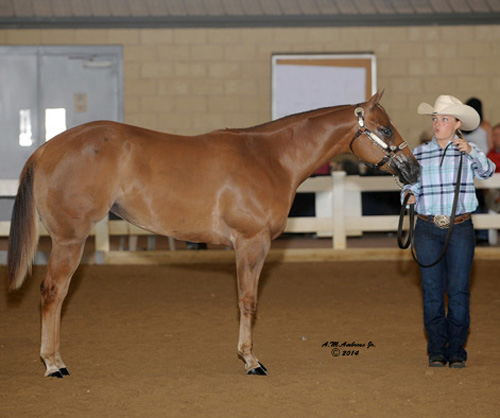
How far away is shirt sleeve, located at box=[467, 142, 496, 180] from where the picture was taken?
5520 mm

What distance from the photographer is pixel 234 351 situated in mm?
6211

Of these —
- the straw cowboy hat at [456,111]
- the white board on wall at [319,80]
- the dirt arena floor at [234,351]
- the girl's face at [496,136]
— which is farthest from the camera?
the white board on wall at [319,80]

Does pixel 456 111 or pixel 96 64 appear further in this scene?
pixel 96 64

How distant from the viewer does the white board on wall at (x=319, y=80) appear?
574 inches

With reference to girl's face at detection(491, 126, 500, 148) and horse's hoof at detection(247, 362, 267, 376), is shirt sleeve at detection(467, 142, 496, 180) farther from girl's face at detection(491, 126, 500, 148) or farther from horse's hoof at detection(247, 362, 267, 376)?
girl's face at detection(491, 126, 500, 148)

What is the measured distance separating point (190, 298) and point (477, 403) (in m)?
4.43

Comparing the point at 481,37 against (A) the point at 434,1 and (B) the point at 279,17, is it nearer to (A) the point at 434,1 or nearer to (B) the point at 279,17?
(A) the point at 434,1

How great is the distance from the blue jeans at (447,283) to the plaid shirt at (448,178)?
0.46 feet

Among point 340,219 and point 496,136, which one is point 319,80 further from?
point 496,136

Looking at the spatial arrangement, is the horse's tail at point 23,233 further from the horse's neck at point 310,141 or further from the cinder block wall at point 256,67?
the cinder block wall at point 256,67

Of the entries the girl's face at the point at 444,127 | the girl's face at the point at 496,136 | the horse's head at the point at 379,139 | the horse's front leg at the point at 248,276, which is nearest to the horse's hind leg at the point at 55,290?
the horse's front leg at the point at 248,276

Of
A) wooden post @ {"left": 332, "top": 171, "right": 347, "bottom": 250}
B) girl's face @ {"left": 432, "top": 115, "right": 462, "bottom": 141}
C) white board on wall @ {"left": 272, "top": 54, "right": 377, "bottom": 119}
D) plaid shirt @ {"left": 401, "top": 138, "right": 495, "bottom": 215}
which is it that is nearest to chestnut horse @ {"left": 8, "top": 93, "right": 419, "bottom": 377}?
plaid shirt @ {"left": 401, "top": 138, "right": 495, "bottom": 215}

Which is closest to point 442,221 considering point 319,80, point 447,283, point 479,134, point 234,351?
point 447,283

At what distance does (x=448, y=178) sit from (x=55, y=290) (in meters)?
2.86
